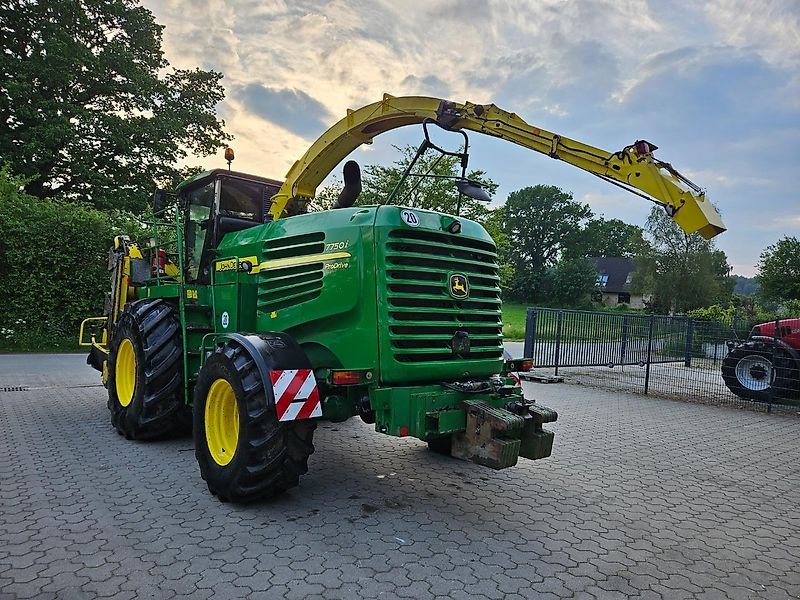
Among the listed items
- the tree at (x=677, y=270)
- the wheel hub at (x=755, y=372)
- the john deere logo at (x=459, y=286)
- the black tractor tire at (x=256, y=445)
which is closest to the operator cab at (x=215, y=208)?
the black tractor tire at (x=256, y=445)

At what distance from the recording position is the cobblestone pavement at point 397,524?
9.97 ft

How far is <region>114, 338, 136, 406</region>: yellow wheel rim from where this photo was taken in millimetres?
6250

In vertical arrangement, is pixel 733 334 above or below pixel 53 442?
above

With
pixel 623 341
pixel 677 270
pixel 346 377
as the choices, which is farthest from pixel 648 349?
pixel 677 270

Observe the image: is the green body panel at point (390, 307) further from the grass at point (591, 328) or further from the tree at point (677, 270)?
the tree at point (677, 270)

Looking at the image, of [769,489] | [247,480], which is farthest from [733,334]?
[247,480]

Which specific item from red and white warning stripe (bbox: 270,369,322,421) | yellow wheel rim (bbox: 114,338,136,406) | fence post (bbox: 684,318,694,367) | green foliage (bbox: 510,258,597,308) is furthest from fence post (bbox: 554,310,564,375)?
green foliage (bbox: 510,258,597,308)

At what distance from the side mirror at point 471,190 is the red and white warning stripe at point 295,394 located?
1.86 meters

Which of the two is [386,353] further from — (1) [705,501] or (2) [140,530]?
(1) [705,501]

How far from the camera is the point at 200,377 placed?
14.6 feet

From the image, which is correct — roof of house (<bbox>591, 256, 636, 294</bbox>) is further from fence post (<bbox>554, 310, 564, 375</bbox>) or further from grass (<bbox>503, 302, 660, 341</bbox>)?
fence post (<bbox>554, 310, 564, 375</bbox>)

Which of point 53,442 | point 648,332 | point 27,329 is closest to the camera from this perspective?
point 53,442

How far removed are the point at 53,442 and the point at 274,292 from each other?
3.01m

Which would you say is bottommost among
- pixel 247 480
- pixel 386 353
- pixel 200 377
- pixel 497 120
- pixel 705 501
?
pixel 705 501
